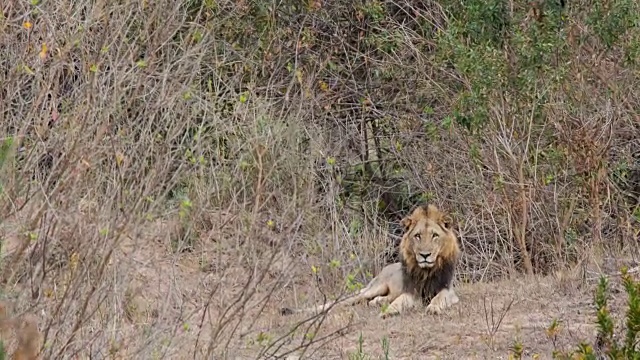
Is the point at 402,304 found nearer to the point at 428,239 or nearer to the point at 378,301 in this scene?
the point at 378,301

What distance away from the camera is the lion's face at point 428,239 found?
1035cm

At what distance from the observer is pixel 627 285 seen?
4.21 meters

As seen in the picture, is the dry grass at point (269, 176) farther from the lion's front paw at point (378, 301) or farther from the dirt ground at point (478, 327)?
the lion's front paw at point (378, 301)

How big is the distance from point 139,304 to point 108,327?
65.4 inches

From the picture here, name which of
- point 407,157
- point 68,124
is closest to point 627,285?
point 68,124

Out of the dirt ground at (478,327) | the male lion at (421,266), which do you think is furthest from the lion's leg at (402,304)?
the dirt ground at (478,327)

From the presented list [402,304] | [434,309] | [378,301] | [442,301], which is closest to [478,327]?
[434,309]

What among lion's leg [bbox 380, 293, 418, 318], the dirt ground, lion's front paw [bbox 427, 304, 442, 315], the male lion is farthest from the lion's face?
lion's front paw [bbox 427, 304, 442, 315]

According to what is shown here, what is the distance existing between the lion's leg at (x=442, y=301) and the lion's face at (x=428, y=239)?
14.0 inches

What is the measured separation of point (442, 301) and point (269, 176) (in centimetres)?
264

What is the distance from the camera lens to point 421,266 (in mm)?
10320

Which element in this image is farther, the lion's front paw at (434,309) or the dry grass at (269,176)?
the lion's front paw at (434,309)

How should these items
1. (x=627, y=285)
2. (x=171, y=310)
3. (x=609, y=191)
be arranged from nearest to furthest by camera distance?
(x=627, y=285) → (x=171, y=310) → (x=609, y=191)

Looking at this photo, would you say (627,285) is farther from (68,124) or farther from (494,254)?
(494,254)
